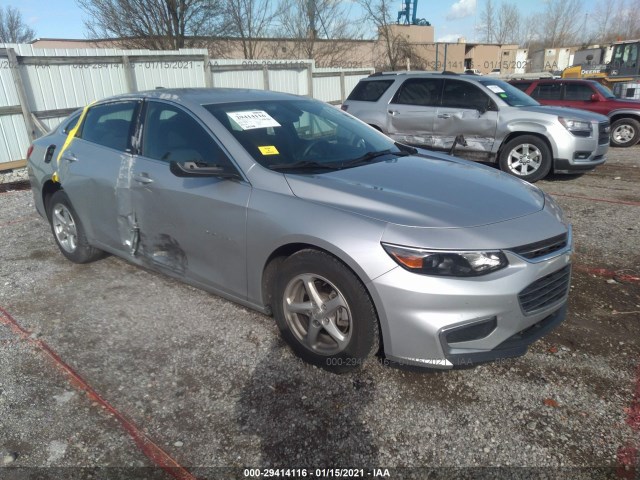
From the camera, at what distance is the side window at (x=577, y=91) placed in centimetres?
1163

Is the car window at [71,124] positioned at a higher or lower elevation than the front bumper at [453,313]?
higher

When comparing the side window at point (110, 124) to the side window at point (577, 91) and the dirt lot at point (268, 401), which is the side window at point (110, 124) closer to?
the dirt lot at point (268, 401)

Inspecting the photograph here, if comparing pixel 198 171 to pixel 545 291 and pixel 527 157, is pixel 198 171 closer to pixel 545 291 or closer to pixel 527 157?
pixel 545 291

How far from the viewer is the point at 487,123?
7.85 metres

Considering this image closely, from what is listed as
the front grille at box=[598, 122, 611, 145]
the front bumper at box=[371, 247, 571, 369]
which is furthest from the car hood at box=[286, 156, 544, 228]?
the front grille at box=[598, 122, 611, 145]

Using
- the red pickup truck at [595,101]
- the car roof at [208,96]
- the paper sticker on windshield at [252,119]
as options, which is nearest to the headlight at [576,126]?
the red pickup truck at [595,101]

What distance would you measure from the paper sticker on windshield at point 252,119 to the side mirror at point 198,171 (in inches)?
16.5

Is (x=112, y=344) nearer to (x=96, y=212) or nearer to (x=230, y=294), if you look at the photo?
(x=230, y=294)

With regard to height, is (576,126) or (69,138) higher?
(69,138)

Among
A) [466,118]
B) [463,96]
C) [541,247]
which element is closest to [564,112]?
[466,118]

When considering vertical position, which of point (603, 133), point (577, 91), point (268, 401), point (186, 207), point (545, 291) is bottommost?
point (268, 401)

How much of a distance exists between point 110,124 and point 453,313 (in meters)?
3.24

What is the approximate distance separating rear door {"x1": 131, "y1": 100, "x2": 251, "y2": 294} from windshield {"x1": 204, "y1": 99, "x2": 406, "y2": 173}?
210 mm

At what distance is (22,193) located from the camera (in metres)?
7.78
